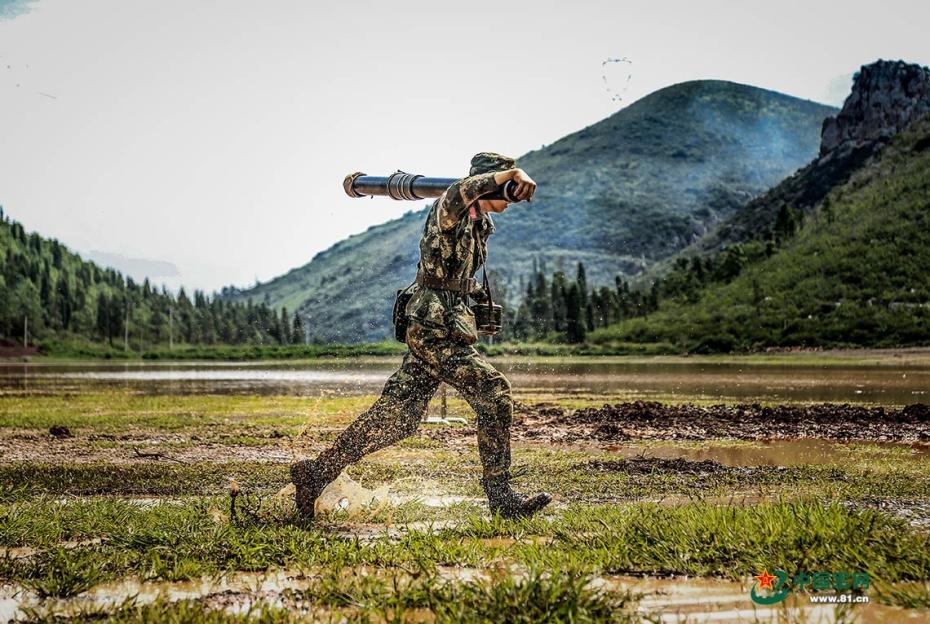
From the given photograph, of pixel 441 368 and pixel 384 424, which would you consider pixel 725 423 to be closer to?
pixel 441 368

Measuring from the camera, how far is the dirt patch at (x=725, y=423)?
15695mm

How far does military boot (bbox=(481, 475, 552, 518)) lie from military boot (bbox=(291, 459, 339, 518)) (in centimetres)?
149

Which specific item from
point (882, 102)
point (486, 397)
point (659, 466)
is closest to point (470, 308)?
point (486, 397)

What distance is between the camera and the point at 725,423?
1788 cm

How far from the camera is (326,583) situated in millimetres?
5473

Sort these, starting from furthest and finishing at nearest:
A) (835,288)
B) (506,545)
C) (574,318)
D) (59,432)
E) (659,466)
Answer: (574,318), (835,288), (59,432), (659,466), (506,545)

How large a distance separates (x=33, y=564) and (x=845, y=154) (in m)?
169


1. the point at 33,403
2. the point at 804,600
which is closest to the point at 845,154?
the point at 33,403

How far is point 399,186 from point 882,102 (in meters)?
167

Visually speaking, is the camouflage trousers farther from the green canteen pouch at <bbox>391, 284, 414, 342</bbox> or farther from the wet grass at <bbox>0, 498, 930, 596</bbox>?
the wet grass at <bbox>0, 498, 930, 596</bbox>

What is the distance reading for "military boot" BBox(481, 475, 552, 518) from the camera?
24.9ft

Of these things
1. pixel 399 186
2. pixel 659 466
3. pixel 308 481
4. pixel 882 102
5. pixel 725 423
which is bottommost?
pixel 725 423

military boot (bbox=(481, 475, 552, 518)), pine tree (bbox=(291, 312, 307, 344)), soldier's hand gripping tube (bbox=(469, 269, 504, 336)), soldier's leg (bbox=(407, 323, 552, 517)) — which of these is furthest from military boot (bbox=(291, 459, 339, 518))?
pine tree (bbox=(291, 312, 307, 344))

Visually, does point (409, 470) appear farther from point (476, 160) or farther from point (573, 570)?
point (573, 570)
